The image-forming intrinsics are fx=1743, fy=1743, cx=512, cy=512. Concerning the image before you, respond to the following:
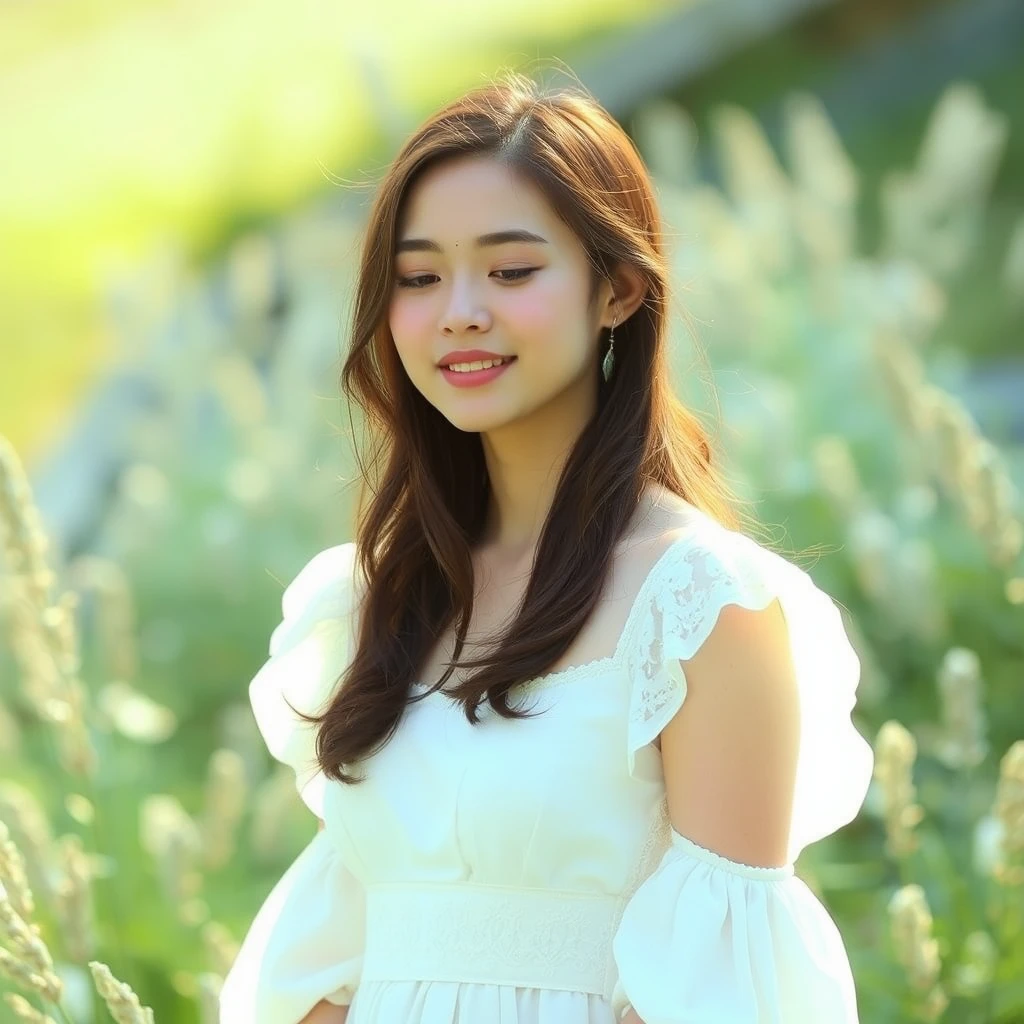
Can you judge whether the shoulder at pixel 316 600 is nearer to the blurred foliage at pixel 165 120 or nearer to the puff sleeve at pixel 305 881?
the puff sleeve at pixel 305 881

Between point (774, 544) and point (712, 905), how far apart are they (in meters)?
0.86

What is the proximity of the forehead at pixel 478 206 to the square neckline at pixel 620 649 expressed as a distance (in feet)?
1.25

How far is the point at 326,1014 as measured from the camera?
2.23 m

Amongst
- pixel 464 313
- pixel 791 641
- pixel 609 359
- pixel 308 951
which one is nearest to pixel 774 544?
pixel 609 359

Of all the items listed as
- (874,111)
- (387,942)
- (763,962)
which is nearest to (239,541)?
(387,942)

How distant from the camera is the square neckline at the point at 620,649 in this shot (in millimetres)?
1937

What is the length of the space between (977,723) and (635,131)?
4380mm

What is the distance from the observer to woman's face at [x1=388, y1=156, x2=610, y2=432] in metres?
2.01

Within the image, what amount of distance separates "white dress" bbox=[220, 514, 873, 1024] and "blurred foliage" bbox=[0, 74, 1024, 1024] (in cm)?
25

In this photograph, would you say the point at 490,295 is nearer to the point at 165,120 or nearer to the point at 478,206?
the point at 478,206

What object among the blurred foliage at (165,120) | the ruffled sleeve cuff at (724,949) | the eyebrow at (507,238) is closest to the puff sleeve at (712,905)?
the ruffled sleeve cuff at (724,949)

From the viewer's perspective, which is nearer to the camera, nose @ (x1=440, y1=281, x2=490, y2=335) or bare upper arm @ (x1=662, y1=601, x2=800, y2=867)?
bare upper arm @ (x1=662, y1=601, x2=800, y2=867)

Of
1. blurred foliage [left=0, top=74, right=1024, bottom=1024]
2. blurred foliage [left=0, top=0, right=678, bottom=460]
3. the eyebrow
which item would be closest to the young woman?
the eyebrow

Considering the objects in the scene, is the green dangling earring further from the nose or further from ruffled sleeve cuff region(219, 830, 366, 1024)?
ruffled sleeve cuff region(219, 830, 366, 1024)
